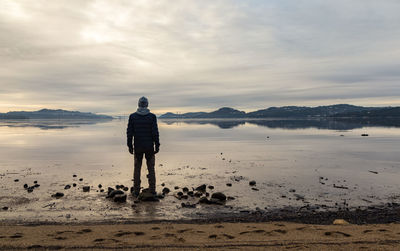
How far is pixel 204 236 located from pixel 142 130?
19.3 feet

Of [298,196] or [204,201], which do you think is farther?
[298,196]

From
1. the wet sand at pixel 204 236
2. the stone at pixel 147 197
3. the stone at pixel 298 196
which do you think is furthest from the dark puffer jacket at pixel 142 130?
the stone at pixel 298 196

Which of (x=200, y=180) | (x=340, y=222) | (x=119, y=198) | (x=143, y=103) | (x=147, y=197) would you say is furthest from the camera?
(x=200, y=180)

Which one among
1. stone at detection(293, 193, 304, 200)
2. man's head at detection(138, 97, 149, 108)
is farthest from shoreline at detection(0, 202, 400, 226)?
man's head at detection(138, 97, 149, 108)

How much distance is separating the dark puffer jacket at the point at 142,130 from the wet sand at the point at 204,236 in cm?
418

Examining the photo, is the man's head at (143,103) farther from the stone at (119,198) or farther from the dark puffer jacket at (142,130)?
the stone at (119,198)

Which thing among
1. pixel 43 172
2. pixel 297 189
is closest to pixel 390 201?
pixel 297 189

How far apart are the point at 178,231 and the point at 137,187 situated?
4779 mm

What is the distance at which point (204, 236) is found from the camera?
6.66 metres

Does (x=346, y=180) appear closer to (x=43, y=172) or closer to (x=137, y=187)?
(x=137, y=187)

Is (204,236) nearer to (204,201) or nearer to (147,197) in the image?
(204,201)

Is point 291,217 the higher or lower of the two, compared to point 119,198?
lower

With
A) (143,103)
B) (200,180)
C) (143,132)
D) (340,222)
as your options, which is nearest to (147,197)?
(143,132)

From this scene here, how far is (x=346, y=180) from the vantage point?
14.1 metres
